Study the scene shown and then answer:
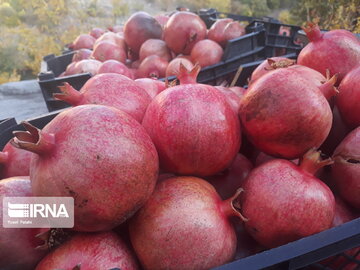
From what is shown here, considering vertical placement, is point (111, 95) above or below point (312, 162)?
above

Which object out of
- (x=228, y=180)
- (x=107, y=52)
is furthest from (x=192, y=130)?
(x=107, y=52)

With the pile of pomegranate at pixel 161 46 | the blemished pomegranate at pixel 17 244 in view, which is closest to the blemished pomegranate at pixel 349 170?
the blemished pomegranate at pixel 17 244

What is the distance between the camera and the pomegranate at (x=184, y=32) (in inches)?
95.7

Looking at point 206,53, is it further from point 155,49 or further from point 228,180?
point 228,180

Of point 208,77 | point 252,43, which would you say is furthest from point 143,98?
point 252,43

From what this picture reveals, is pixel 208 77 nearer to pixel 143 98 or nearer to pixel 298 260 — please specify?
pixel 143 98

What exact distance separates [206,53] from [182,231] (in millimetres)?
1824

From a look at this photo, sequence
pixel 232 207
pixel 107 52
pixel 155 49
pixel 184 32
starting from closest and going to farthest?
pixel 232 207
pixel 184 32
pixel 155 49
pixel 107 52

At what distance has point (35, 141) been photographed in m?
0.67

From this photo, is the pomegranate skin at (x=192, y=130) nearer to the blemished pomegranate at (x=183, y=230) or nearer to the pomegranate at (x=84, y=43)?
the blemished pomegranate at (x=183, y=230)

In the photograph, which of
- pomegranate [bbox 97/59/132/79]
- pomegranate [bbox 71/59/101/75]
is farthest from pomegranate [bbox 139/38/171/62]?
pomegranate [bbox 97/59/132/79]

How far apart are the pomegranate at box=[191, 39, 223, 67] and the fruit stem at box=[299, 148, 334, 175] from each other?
1606mm

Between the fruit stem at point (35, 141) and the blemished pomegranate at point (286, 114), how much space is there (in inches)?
19.6

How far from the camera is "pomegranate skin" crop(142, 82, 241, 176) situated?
→ 0.78 metres
